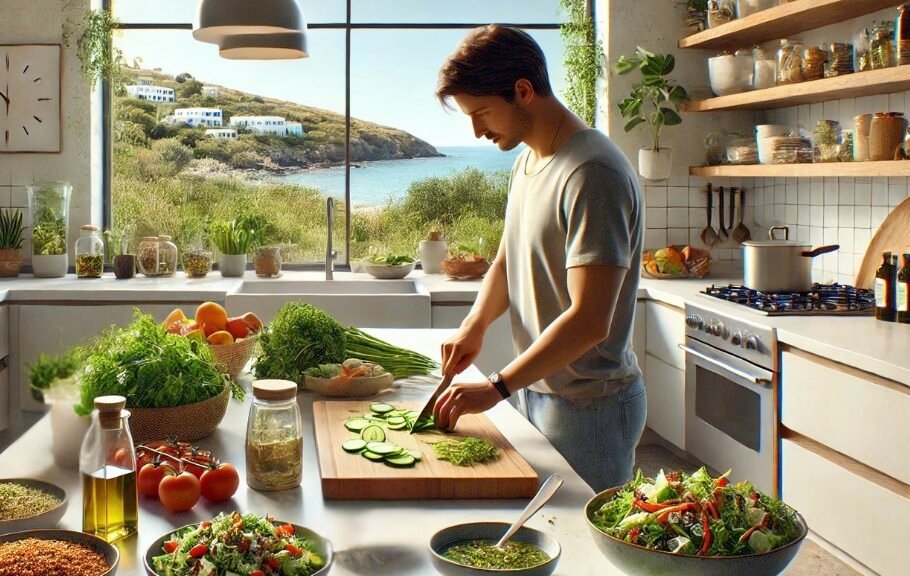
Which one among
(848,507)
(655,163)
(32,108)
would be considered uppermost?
(32,108)

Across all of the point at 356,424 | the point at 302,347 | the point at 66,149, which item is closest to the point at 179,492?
the point at 356,424

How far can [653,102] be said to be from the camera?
508 cm

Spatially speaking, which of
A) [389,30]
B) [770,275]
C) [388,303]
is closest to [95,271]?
[388,303]

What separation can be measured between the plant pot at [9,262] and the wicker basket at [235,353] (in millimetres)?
3003

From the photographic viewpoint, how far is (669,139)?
203 inches

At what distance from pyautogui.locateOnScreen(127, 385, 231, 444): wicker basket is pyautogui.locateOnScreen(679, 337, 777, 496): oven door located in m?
2.15

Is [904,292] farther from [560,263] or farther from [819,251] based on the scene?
[560,263]

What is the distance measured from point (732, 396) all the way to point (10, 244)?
3511 mm

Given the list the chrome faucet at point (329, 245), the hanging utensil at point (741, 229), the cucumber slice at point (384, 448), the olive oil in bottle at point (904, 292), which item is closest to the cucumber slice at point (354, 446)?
the cucumber slice at point (384, 448)

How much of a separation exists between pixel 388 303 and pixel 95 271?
62.8 inches

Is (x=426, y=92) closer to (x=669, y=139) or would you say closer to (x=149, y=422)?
(x=669, y=139)

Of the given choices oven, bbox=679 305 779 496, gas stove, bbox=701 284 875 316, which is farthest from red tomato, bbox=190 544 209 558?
gas stove, bbox=701 284 875 316

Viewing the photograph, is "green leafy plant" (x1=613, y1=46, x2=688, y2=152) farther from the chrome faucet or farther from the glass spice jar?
the glass spice jar

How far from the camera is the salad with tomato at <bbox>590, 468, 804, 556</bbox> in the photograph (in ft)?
4.17
